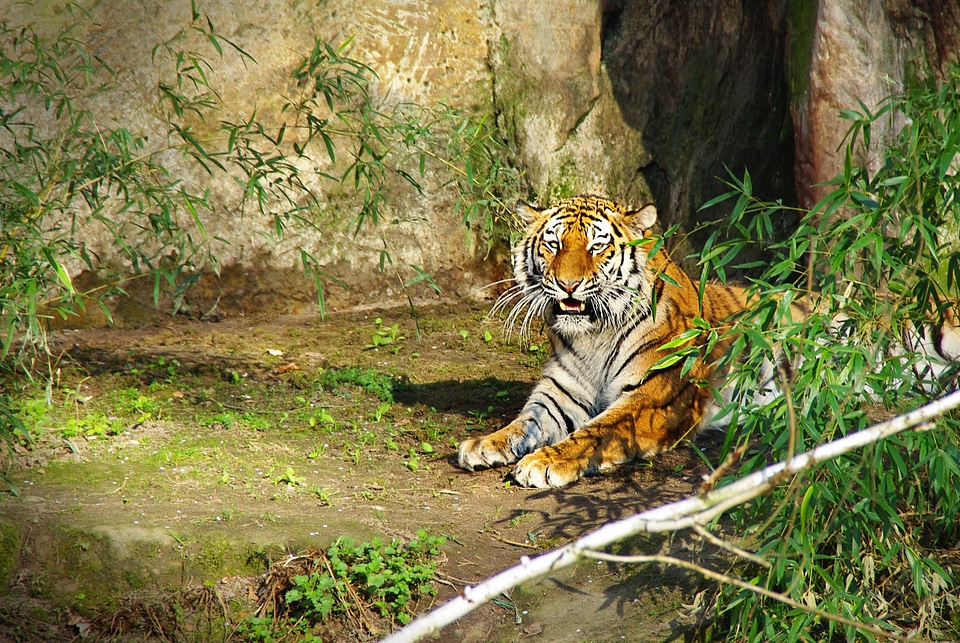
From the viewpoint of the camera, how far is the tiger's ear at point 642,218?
412 cm

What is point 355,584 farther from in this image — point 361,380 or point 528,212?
point 528,212

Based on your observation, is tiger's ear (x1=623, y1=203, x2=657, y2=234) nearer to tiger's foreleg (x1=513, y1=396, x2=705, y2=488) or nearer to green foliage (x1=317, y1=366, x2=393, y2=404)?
tiger's foreleg (x1=513, y1=396, x2=705, y2=488)

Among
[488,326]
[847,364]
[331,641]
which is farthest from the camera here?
[488,326]

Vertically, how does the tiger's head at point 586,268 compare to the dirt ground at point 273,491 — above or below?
above

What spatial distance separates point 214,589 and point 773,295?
1.89 m

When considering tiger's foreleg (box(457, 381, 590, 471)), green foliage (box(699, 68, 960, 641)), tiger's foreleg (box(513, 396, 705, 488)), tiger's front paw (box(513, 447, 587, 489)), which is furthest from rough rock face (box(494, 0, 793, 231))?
green foliage (box(699, 68, 960, 641))

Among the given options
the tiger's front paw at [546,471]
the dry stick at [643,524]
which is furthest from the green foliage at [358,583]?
the dry stick at [643,524]

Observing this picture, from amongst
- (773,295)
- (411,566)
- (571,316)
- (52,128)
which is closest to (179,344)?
(52,128)

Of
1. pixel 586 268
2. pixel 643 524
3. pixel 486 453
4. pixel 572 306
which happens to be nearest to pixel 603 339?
pixel 572 306

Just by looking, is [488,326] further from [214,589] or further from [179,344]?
[214,589]

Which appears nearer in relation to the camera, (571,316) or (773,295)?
(773,295)

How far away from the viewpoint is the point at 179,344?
5.00 meters

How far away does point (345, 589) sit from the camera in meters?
2.92

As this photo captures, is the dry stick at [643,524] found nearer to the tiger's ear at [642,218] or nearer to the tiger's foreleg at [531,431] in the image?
the tiger's foreleg at [531,431]
